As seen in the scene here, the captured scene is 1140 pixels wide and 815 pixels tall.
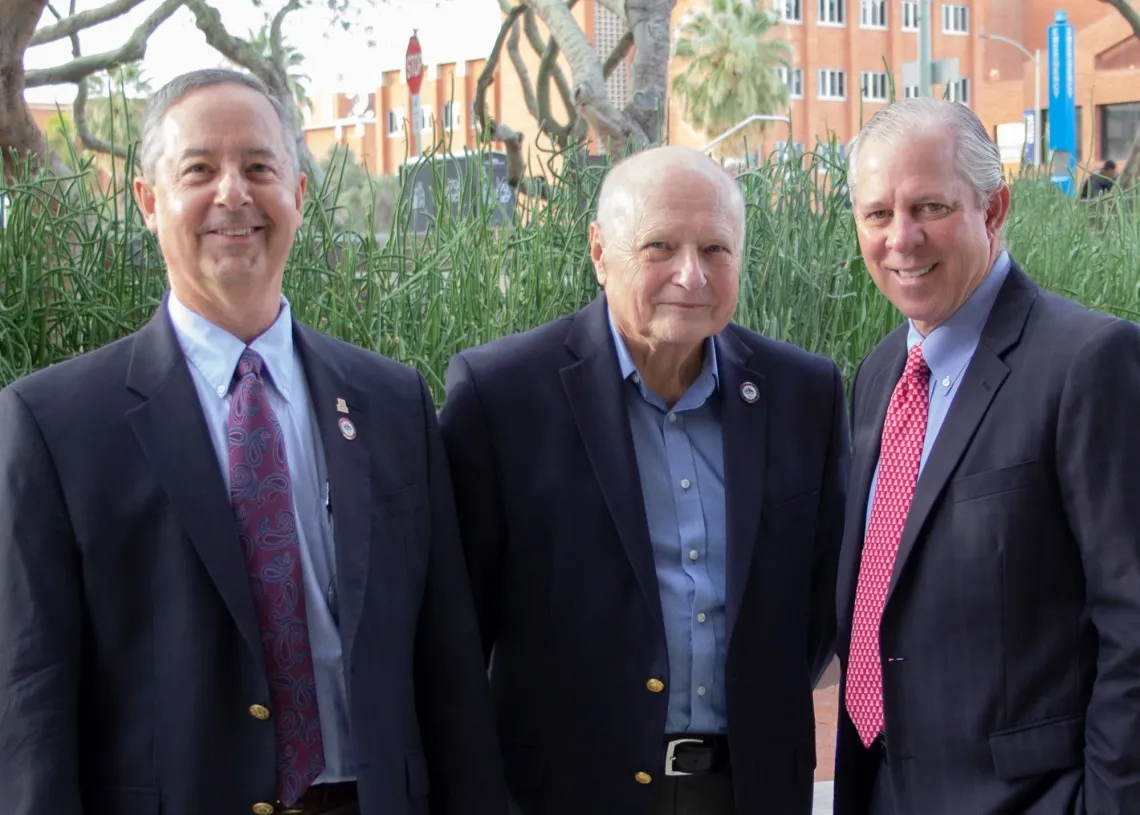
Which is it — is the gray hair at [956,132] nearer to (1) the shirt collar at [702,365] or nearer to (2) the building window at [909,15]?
(1) the shirt collar at [702,365]

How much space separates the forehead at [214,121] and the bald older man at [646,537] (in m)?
0.65

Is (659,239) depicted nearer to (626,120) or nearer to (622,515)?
(622,515)

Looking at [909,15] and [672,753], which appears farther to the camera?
Result: [909,15]

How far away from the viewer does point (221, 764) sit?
76.8 inches

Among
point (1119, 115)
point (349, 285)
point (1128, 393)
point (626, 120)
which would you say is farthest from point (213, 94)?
point (1119, 115)

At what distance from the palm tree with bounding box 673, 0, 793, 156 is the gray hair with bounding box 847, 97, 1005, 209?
135ft

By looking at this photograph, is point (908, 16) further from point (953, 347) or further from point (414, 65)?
point (953, 347)

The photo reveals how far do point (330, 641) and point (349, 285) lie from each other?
2229 millimetres

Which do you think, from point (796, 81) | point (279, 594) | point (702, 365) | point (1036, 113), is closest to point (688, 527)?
point (702, 365)

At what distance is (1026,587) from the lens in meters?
2.15

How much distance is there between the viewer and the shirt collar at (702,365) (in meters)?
2.55

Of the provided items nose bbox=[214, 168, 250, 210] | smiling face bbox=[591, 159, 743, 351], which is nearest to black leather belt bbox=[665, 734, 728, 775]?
smiling face bbox=[591, 159, 743, 351]

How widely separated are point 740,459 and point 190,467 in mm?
1015

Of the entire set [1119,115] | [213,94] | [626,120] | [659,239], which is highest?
[1119,115]
